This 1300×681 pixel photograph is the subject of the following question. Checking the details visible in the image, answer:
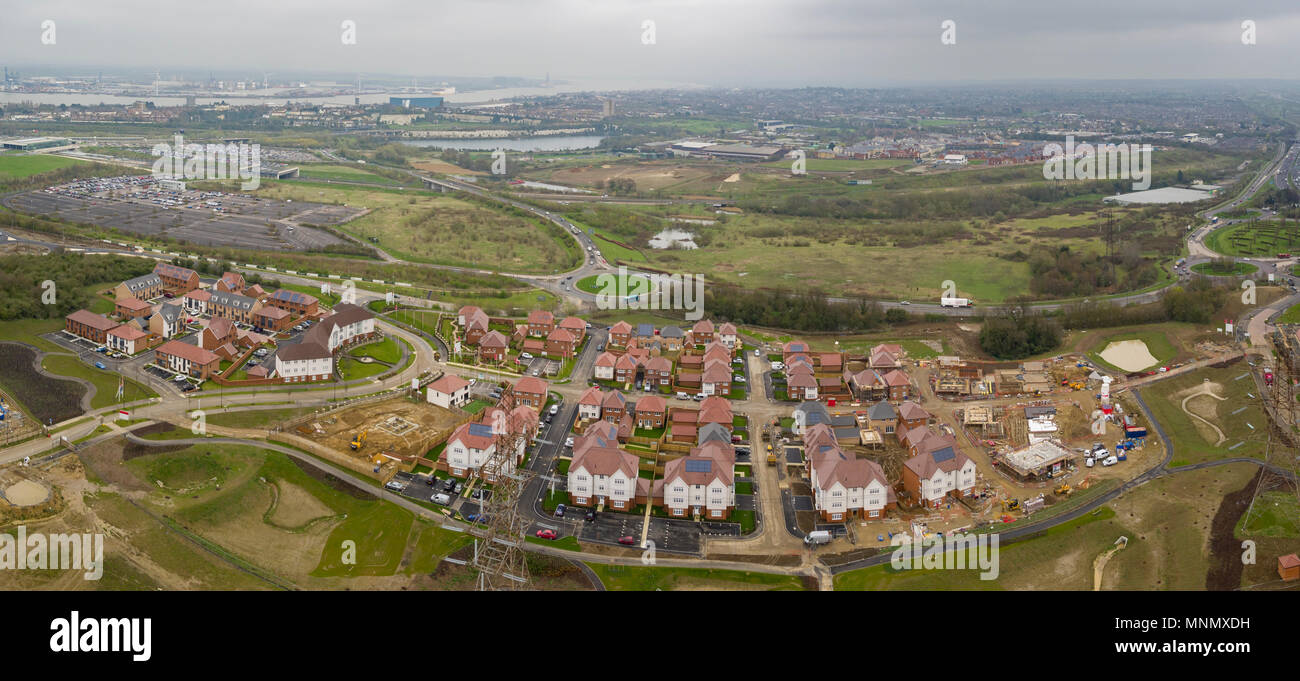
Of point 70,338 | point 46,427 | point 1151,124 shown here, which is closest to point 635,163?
point 70,338

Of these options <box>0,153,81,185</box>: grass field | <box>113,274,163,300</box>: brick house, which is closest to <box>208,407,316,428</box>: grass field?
<box>113,274,163,300</box>: brick house

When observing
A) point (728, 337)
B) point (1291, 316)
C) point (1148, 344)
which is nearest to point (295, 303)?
point (728, 337)

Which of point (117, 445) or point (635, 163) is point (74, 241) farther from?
point (635, 163)

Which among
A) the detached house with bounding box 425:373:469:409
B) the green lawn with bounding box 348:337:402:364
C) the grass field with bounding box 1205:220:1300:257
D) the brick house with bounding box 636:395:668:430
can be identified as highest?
the grass field with bounding box 1205:220:1300:257

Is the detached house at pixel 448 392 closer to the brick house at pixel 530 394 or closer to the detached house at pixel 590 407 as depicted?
the brick house at pixel 530 394

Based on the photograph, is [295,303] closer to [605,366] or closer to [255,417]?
[255,417]

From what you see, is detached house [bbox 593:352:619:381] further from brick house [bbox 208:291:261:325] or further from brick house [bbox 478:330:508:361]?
brick house [bbox 208:291:261:325]

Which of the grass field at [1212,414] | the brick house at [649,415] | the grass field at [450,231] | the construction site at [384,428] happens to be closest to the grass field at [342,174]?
the grass field at [450,231]
